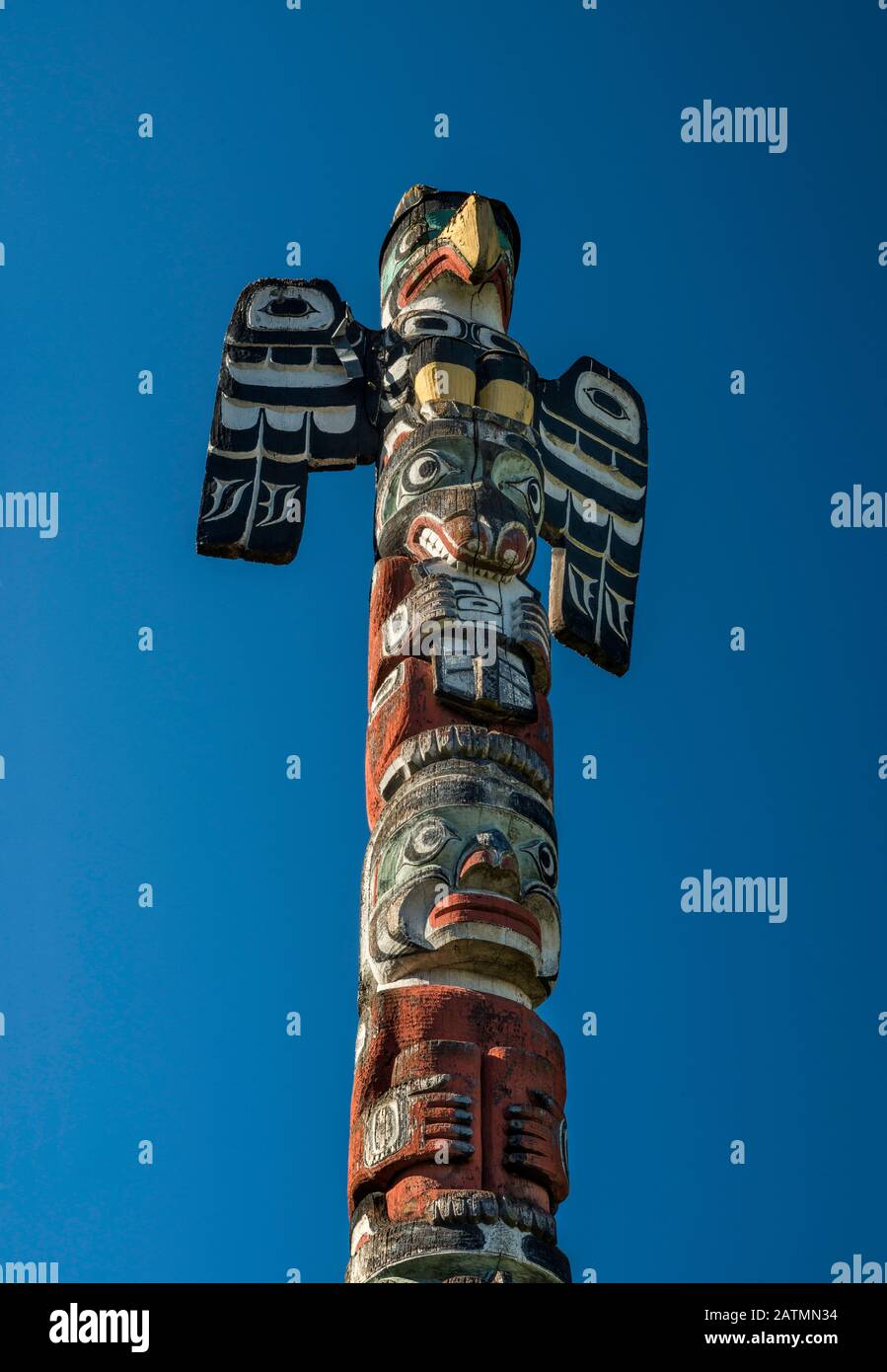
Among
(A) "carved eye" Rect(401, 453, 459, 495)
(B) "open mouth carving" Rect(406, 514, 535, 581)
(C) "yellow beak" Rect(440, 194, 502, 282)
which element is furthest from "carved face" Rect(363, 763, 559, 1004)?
(C) "yellow beak" Rect(440, 194, 502, 282)

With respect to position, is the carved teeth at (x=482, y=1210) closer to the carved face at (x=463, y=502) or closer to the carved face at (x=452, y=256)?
the carved face at (x=463, y=502)

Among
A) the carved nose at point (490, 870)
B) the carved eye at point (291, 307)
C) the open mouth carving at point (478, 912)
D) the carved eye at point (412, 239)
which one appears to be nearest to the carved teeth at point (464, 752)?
the carved nose at point (490, 870)

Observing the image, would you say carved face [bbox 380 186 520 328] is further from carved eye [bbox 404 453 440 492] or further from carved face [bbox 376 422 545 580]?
carved eye [bbox 404 453 440 492]

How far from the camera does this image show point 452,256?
9.75 m

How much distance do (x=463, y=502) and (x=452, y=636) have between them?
30.6 inches

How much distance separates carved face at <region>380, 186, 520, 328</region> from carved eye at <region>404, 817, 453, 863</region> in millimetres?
3643

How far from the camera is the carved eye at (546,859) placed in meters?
7.11

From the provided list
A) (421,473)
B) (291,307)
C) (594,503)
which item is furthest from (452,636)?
(291,307)

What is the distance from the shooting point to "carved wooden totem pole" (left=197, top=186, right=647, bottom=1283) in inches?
245
